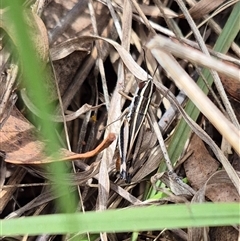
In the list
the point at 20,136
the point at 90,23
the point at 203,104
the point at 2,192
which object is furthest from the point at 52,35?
the point at 203,104

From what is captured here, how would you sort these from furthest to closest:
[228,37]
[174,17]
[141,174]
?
[174,17] → [228,37] → [141,174]

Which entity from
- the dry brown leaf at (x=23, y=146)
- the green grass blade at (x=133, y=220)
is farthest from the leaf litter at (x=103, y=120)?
the green grass blade at (x=133, y=220)

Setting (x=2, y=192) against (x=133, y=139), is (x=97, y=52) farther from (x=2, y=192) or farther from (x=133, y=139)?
(x=2, y=192)

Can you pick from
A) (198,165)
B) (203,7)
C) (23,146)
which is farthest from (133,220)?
(203,7)

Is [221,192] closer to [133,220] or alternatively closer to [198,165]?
[198,165]

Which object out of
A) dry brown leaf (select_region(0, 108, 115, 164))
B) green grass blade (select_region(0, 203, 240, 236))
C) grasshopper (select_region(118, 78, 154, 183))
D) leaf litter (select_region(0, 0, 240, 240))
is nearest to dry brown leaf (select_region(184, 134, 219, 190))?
leaf litter (select_region(0, 0, 240, 240))

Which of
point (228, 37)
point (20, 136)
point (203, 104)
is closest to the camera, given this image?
point (203, 104)

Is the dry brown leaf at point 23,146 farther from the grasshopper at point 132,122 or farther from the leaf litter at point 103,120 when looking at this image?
the grasshopper at point 132,122
